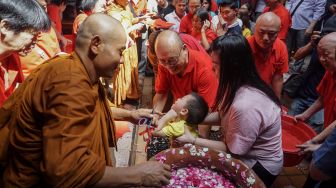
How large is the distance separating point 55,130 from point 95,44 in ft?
1.52

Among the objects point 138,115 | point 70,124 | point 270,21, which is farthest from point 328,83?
point 70,124

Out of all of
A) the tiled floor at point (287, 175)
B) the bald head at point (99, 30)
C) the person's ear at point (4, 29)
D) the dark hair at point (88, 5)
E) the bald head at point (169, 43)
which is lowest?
the tiled floor at point (287, 175)

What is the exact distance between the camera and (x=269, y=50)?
376 centimetres

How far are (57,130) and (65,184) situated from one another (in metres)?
0.22

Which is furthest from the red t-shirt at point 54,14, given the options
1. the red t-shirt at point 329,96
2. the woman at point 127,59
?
the red t-shirt at point 329,96

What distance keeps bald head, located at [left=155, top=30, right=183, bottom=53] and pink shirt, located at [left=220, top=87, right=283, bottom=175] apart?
86 centimetres

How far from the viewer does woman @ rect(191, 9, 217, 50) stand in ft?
16.3

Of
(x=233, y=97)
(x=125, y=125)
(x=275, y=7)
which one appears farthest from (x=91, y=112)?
(x=275, y=7)

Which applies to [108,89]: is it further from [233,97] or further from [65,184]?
[65,184]

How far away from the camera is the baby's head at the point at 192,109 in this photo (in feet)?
9.32

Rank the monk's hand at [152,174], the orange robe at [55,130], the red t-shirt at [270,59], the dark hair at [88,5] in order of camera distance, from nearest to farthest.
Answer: the orange robe at [55,130] → the monk's hand at [152,174] → the red t-shirt at [270,59] → the dark hair at [88,5]

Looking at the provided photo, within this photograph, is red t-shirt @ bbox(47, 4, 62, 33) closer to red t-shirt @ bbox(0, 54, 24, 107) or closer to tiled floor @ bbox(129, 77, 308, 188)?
tiled floor @ bbox(129, 77, 308, 188)

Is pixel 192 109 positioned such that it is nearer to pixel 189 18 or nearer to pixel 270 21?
pixel 270 21

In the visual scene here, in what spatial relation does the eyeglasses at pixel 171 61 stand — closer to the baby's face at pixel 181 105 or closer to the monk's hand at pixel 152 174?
the baby's face at pixel 181 105
